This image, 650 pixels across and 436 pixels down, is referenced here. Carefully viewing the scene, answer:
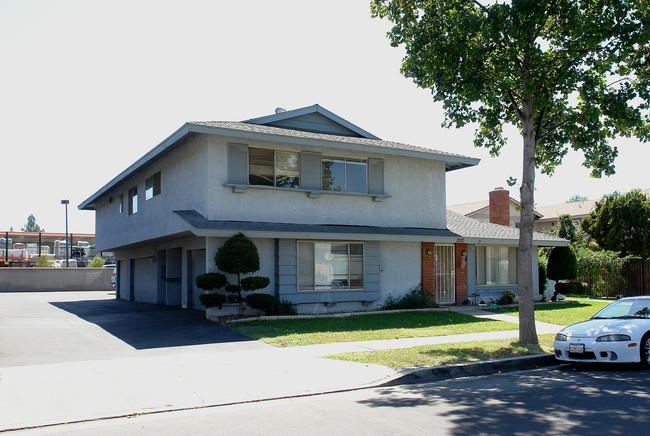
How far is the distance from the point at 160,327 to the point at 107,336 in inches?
61.0

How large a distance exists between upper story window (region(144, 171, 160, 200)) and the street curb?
560 inches

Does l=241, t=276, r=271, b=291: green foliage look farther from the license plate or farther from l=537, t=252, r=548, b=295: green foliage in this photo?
l=537, t=252, r=548, b=295: green foliage

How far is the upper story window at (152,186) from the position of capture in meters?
21.2

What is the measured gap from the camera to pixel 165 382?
8773 mm

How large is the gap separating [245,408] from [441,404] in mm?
2610

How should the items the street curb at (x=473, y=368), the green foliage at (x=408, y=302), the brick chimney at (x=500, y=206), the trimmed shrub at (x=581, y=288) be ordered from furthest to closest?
the brick chimney at (x=500, y=206) → the trimmed shrub at (x=581, y=288) → the green foliage at (x=408, y=302) → the street curb at (x=473, y=368)

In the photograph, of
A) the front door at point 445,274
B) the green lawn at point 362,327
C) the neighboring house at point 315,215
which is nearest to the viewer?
the green lawn at point 362,327

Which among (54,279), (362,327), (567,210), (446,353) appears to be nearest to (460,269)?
(362,327)

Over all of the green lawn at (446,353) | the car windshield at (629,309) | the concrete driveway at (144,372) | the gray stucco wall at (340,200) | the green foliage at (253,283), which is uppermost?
the gray stucco wall at (340,200)

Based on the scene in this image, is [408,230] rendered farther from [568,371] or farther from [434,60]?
[568,371]

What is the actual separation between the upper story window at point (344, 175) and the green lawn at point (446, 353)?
753cm

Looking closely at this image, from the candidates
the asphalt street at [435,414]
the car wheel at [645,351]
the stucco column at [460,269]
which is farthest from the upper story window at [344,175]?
the car wheel at [645,351]

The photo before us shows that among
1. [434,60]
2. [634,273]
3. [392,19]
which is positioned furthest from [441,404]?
[634,273]

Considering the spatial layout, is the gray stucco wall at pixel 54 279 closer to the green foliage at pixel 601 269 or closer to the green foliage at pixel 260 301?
the green foliage at pixel 260 301
